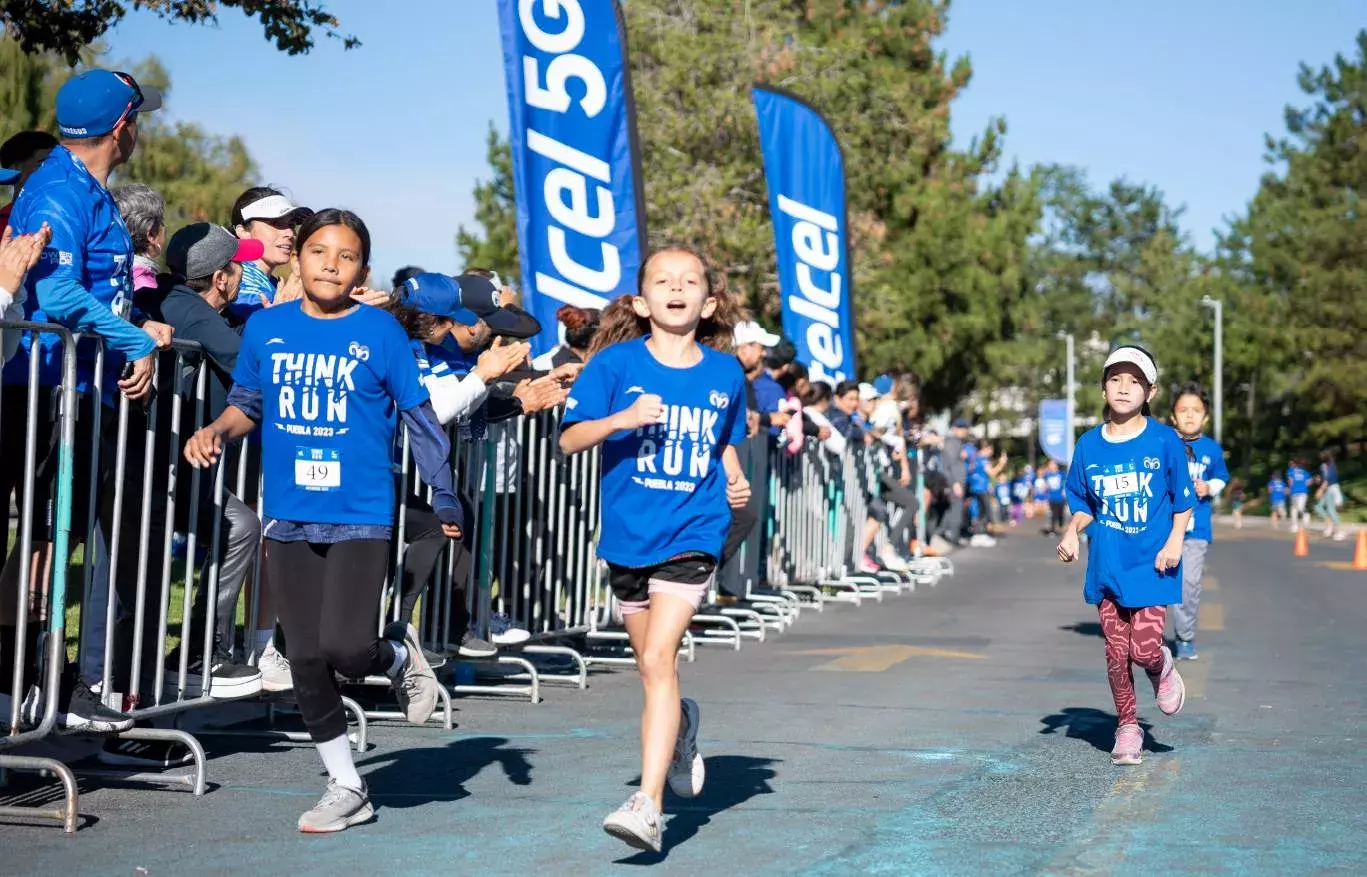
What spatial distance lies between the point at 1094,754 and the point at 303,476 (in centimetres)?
348

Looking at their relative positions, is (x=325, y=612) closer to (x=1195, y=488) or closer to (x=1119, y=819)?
(x=1119, y=819)

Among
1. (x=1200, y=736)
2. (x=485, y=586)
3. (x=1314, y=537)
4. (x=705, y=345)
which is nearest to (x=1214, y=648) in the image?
(x=1200, y=736)

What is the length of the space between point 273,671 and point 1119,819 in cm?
314

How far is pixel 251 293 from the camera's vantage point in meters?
8.16

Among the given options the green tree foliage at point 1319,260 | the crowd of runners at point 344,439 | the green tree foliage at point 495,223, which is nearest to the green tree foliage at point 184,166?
the green tree foliage at point 495,223

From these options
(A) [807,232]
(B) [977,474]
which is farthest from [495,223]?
(A) [807,232]

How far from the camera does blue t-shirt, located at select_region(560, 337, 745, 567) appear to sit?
5648mm

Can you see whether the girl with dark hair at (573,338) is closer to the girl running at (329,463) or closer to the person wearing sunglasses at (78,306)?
the person wearing sunglasses at (78,306)

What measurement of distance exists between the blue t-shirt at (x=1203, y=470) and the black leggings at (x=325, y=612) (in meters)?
7.01

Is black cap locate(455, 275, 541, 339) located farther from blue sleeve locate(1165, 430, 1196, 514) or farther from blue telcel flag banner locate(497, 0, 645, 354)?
blue telcel flag banner locate(497, 0, 645, 354)

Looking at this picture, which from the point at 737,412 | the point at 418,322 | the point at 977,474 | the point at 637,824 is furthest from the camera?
the point at 977,474

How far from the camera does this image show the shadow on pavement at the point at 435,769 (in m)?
6.46

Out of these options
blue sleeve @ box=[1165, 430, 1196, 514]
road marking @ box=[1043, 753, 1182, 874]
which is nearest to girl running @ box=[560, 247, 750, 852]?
road marking @ box=[1043, 753, 1182, 874]

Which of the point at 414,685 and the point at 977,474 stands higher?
the point at 977,474
